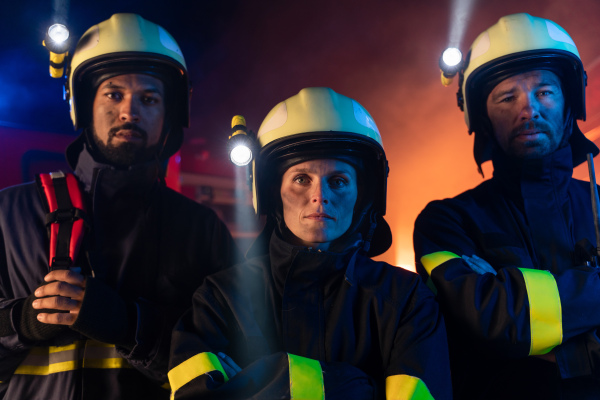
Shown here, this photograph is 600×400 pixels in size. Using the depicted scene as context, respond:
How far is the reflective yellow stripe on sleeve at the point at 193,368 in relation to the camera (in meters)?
1.52

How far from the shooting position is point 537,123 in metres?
2.36

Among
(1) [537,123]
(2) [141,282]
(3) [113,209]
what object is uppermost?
(1) [537,123]

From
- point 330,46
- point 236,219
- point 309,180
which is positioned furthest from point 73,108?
point 330,46

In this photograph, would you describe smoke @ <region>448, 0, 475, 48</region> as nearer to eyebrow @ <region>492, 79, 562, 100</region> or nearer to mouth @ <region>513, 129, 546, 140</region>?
eyebrow @ <region>492, 79, 562, 100</region>

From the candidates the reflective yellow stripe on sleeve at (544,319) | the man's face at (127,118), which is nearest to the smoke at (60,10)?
the man's face at (127,118)

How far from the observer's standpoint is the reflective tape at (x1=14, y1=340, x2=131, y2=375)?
1.95 m

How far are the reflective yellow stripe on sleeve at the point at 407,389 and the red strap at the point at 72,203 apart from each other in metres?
1.47

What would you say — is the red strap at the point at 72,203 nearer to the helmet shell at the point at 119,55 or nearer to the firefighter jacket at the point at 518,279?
the helmet shell at the point at 119,55

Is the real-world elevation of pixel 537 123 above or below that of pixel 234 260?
above

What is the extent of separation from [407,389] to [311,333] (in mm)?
427

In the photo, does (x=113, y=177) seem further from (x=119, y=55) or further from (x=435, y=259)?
(x=435, y=259)

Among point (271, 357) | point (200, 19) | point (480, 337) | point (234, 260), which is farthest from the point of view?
point (200, 19)

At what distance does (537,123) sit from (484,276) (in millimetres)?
1022

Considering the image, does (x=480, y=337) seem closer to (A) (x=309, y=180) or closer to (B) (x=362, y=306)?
(B) (x=362, y=306)
